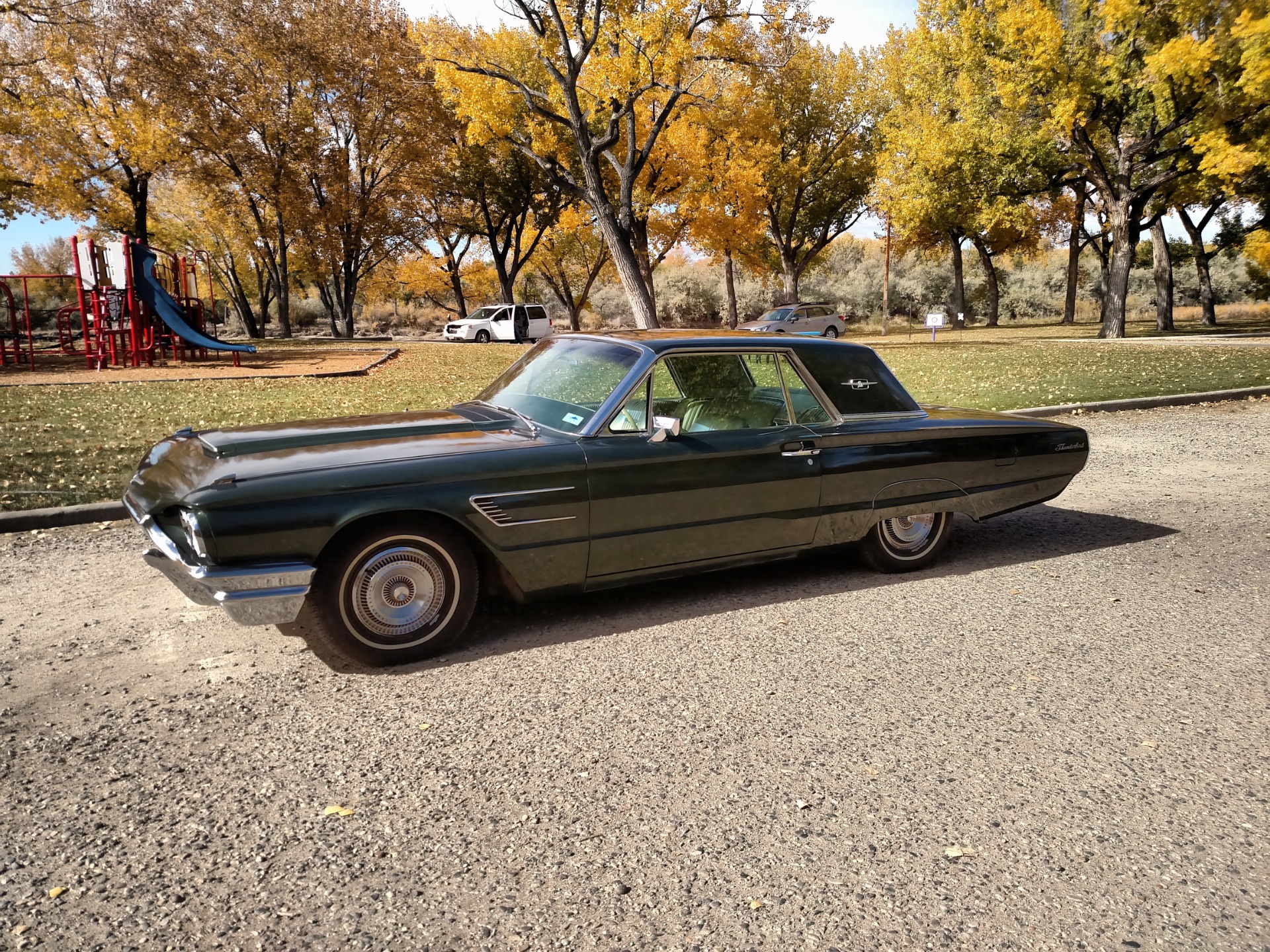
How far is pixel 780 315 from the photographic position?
31953mm

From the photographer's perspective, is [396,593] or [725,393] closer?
[396,593]

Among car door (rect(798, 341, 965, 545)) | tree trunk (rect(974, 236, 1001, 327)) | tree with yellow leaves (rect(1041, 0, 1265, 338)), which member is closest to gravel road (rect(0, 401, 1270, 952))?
car door (rect(798, 341, 965, 545))

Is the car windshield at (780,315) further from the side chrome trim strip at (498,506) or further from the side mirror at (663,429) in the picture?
→ the side chrome trim strip at (498,506)

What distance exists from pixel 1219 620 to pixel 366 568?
4124 mm

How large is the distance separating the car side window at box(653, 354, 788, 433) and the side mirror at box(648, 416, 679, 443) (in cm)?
20

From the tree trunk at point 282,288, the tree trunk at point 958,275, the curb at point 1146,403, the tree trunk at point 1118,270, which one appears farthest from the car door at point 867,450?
the tree trunk at point 958,275

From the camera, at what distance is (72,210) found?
29.3 meters

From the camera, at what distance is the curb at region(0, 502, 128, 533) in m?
5.78

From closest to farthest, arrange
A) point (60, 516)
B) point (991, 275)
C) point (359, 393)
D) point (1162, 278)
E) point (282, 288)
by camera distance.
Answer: point (60, 516)
point (359, 393)
point (1162, 278)
point (282, 288)
point (991, 275)

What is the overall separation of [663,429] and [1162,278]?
34027 millimetres

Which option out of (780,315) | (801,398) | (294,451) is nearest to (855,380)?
(801,398)

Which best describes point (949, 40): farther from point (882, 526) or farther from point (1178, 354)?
point (882, 526)

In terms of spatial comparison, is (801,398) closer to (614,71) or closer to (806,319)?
(614,71)

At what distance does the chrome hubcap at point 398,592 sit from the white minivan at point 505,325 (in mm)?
31010
